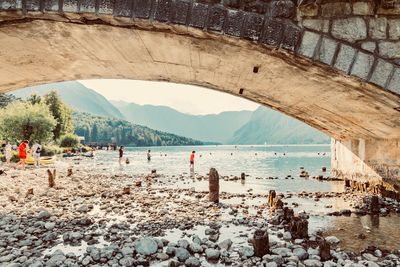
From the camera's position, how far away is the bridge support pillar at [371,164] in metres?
14.9

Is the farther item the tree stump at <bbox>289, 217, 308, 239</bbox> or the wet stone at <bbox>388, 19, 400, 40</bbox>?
the tree stump at <bbox>289, 217, 308, 239</bbox>

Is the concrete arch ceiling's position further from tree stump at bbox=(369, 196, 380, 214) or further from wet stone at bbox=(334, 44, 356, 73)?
tree stump at bbox=(369, 196, 380, 214)

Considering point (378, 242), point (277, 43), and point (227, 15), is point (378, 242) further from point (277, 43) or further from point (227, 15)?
point (227, 15)

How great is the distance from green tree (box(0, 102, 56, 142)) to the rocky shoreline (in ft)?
124

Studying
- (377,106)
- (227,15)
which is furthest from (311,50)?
(377,106)

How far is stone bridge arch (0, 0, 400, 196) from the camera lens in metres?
7.02

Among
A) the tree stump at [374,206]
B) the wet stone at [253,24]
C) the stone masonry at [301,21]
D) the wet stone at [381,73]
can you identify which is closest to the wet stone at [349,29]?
the stone masonry at [301,21]

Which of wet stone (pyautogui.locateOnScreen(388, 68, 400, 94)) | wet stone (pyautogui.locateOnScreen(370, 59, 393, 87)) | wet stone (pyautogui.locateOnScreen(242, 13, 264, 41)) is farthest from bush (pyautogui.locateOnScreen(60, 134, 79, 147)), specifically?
wet stone (pyautogui.locateOnScreen(388, 68, 400, 94))

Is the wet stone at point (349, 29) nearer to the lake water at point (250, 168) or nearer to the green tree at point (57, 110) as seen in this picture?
the lake water at point (250, 168)

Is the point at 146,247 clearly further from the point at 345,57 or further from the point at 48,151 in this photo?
the point at 48,151

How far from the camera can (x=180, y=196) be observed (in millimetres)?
17547

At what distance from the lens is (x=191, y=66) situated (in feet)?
37.4

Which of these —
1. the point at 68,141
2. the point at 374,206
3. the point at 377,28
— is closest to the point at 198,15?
the point at 377,28

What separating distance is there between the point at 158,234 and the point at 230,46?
522cm
